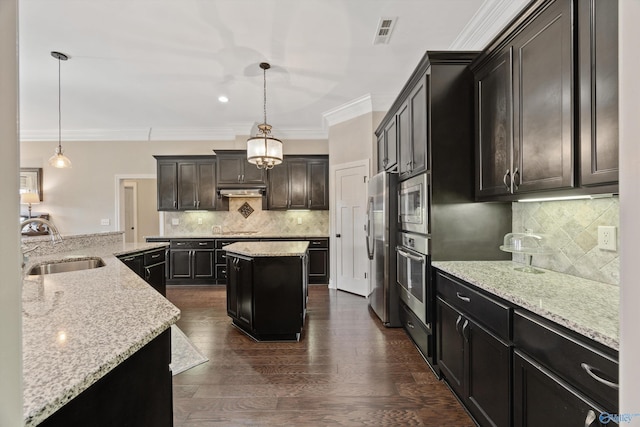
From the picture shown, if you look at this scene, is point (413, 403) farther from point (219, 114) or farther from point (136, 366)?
point (219, 114)

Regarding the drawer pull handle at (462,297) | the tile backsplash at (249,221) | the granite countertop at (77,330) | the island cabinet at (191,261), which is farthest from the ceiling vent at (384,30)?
the island cabinet at (191,261)

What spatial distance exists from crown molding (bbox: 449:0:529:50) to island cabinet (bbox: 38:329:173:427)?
308 centimetres

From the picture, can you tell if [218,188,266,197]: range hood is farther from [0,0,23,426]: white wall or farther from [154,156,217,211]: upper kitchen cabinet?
[0,0,23,426]: white wall

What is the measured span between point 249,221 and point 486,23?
475cm

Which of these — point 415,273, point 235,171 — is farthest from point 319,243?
point 415,273

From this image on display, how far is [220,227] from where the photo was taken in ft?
18.6

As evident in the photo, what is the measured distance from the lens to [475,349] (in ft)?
5.44

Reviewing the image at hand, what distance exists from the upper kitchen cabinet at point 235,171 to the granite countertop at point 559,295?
4.08 metres

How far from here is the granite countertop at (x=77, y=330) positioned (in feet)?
2.15

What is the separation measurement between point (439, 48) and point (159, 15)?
2.75 metres

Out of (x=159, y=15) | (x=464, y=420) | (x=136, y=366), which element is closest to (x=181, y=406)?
(x=136, y=366)

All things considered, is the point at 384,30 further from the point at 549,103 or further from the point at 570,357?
the point at 570,357

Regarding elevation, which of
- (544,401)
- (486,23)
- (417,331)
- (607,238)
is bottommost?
(417,331)

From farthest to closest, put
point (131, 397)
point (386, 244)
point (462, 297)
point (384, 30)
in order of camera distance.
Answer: point (386, 244) < point (384, 30) < point (462, 297) < point (131, 397)
